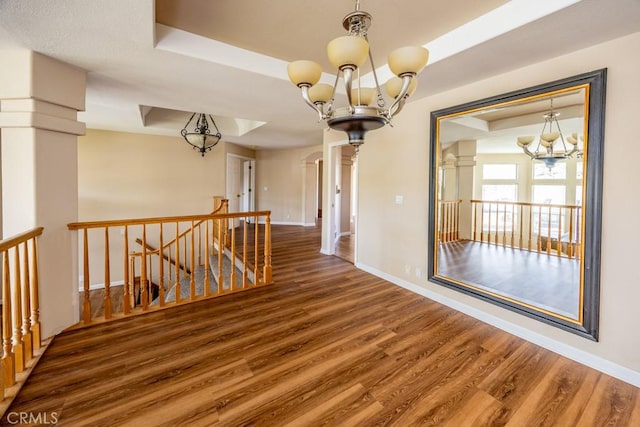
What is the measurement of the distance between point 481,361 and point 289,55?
3125mm

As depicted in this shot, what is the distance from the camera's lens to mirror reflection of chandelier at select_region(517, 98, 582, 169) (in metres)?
2.18

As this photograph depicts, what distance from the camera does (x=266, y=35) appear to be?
2305mm

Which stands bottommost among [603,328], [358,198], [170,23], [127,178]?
[603,328]

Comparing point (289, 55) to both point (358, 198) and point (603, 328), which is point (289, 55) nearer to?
point (358, 198)

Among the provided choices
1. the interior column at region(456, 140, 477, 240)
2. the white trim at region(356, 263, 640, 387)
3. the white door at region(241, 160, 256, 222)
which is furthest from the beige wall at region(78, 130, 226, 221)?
A: the interior column at region(456, 140, 477, 240)

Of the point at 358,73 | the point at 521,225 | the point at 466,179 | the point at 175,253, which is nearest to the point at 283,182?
the point at 175,253

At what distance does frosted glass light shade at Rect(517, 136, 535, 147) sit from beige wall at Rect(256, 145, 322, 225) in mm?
5966

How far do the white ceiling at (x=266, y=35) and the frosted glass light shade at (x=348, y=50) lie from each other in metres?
0.88

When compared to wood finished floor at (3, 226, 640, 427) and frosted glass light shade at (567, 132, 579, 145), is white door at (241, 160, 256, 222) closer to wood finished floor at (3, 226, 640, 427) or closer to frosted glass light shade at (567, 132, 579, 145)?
wood finished floor at (3, 226, 640, 427)

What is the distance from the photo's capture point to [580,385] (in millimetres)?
1856

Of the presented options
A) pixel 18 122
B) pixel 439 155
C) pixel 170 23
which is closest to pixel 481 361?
pixel 439 155

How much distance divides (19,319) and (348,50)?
2675mm

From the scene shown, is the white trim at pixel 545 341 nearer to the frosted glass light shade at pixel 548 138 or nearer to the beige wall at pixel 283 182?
the frosted glass light shade at pixel 548 138

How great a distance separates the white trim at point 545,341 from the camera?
1.93 metres
